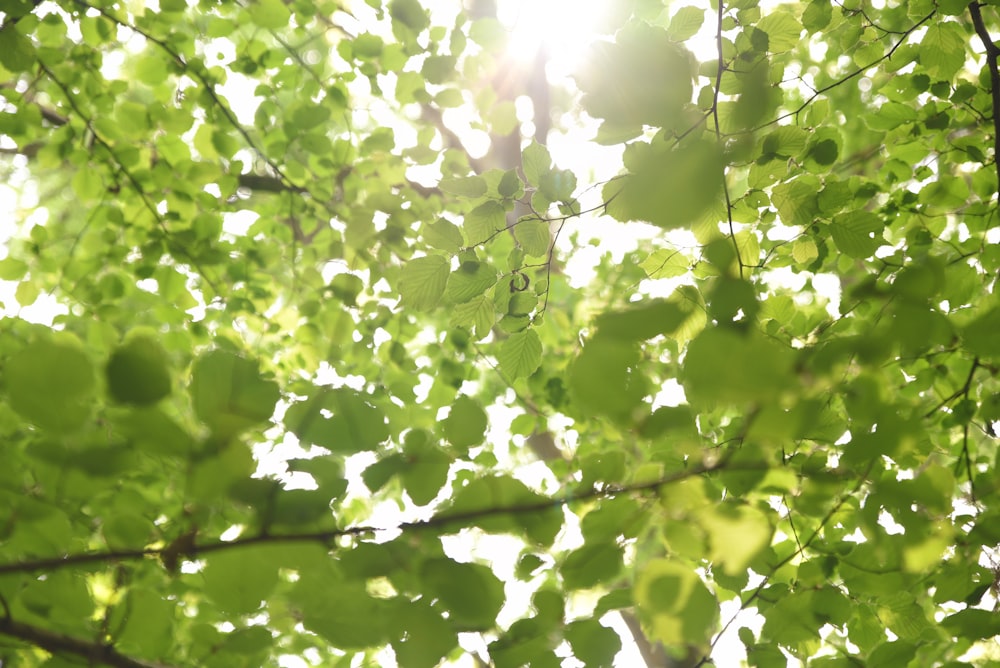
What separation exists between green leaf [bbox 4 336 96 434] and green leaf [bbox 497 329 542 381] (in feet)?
3.09

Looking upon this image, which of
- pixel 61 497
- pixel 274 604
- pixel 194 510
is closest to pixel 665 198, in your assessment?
pixel 194 510

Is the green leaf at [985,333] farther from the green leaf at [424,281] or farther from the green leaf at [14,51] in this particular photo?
the green leaf at [14,51]

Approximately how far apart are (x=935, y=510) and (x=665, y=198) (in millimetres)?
534

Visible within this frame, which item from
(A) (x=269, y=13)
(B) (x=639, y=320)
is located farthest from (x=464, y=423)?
(A) (x=269, y=13)

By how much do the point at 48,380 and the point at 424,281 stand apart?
0.81m

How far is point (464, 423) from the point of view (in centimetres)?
64

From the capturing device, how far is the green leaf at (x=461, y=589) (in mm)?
568

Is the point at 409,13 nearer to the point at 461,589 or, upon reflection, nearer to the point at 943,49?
the point at 943,49

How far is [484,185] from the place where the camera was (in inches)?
46.8

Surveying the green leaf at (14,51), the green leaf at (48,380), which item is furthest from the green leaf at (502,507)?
the green leaf at (14,51)

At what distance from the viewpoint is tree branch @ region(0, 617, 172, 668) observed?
0.57 meters

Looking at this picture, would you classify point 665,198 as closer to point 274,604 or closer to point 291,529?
point 291,529

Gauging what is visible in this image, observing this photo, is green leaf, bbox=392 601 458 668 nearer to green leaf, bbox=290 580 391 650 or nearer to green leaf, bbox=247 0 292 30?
green leaf, bbox=290 580 391 650

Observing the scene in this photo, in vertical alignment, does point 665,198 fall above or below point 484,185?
below
